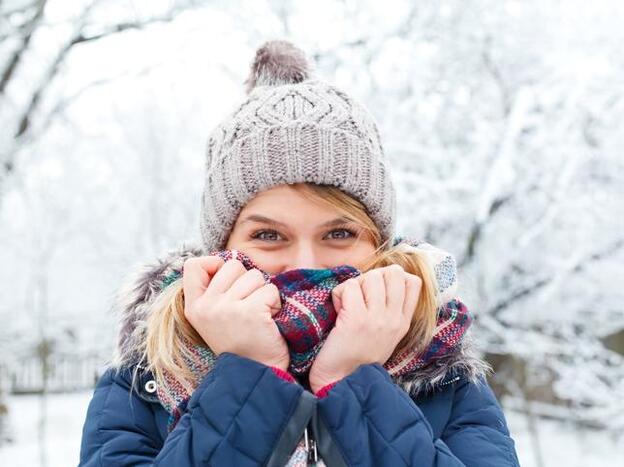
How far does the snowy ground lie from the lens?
8023mm

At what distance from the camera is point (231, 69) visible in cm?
562

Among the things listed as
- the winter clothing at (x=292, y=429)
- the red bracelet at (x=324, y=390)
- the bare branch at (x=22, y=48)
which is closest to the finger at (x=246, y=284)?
the winter clothing at (x=292, y=429)

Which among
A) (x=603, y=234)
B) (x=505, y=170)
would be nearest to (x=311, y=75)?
(x=505, y=170)

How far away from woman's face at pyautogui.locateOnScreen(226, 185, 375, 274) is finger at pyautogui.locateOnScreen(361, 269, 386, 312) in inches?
7.6

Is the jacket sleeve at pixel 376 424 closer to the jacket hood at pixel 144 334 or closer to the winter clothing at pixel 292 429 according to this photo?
the winter clothing at pixel 292 429

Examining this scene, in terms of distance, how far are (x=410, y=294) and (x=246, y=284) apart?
340mm

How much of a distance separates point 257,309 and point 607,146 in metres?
5.03

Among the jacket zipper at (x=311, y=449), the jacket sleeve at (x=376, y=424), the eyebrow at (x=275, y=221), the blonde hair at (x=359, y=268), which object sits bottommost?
the jacket zipper at (x=311, y=449)

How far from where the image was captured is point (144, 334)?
1535mm

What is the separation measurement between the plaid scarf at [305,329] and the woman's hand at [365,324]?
0.04 meters

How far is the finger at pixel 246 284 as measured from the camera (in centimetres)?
121

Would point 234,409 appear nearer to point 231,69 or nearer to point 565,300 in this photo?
point 231,69

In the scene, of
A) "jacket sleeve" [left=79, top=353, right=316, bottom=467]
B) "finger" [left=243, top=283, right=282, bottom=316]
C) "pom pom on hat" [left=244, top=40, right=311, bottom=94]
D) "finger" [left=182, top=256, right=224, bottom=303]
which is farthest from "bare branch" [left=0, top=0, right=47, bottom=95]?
"jacket sleeve" [left=79, top=353, right=316, bottom=467]

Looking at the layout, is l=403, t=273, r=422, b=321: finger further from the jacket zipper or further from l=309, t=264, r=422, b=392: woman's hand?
the jacket zipper
